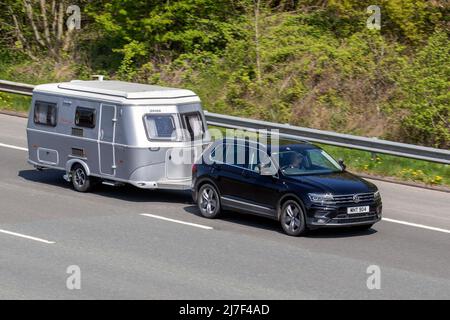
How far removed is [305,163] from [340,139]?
5.49 metres

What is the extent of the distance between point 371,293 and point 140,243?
14.6 ft

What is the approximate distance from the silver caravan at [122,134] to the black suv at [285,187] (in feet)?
2.98

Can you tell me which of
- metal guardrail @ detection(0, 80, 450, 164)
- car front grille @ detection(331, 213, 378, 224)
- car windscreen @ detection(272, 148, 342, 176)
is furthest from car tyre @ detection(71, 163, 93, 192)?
car front grille @ detection(331, 213, 378, 224)

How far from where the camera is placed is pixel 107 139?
20.6 m

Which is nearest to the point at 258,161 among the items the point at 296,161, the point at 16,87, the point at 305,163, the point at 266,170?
the point at 266,170

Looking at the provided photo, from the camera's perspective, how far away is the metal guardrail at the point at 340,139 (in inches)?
890

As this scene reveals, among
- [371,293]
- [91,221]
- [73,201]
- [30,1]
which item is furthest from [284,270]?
[30,1]

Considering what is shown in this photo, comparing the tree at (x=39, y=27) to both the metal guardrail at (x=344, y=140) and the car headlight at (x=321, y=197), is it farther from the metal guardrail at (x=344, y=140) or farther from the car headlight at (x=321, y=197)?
the car headlight at (x=321, y=197)

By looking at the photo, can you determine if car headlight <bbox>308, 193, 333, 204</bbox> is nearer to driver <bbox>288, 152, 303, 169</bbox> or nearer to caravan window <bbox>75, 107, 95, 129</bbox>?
driver <bbox>288, 152, 303, 169</bbox>

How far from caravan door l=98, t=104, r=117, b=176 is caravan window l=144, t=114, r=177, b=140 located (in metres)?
0.70

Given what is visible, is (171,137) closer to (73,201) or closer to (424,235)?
(73,201)

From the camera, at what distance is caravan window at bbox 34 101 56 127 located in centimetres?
2164

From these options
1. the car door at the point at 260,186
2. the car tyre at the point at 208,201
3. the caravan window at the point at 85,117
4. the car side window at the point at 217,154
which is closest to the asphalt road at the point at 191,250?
the car tyre at the point at 208,201

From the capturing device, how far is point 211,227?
725 inches
